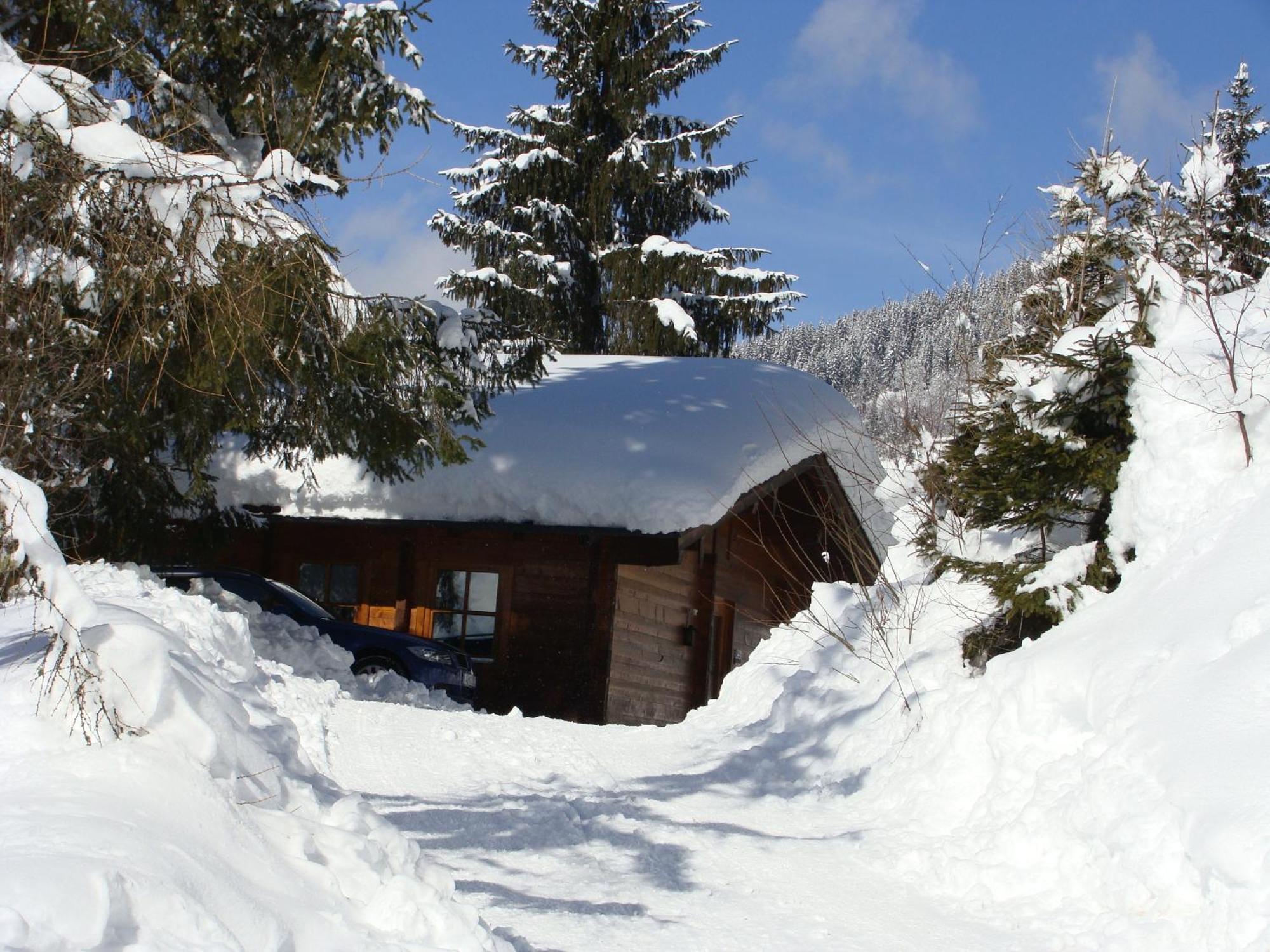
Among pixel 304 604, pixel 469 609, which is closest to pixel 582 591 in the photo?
pixel 469 609

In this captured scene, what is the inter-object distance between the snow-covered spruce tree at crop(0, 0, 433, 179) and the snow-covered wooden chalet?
15.9 ft

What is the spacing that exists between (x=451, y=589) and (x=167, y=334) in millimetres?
8939

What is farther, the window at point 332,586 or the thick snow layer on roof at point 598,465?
the window at point 332,586

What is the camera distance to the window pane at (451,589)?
15406 mm

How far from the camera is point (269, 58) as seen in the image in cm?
1048

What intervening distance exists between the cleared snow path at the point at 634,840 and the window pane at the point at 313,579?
6.22 m

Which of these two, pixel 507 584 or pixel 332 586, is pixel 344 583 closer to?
pixel 332 586

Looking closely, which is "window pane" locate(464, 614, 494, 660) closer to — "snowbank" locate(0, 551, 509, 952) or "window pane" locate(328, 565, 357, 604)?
"window pane" locate(328, 565, 357, 604)

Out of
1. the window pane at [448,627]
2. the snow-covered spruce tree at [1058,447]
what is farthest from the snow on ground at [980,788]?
the window pane at [448,627]

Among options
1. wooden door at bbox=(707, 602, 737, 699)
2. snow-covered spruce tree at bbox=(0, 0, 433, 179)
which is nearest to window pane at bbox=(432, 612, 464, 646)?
wooden door at bbox=(707, 602, 737, 699)

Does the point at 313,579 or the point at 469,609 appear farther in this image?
the point at 313,579

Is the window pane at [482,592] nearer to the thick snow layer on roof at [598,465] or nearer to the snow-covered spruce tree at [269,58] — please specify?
the thick snow layer on roof at [598,465]

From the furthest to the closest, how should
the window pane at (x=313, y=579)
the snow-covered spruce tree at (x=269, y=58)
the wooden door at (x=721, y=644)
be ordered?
the wooden door at (x=721, y=644) < the window pane at (x=313, y=579) < the snow-covered spruce tree at (x=269, y=58)

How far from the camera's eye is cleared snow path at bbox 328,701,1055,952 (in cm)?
493
